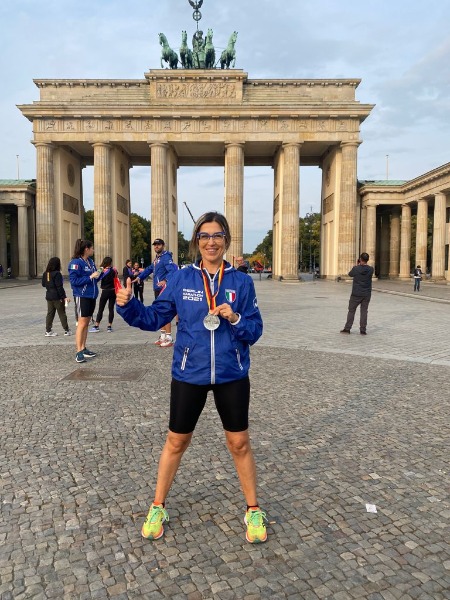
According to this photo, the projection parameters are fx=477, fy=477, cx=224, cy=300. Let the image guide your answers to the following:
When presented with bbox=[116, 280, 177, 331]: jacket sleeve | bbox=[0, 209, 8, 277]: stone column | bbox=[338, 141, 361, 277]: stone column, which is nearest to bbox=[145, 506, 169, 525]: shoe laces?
bbox=[116, 280, 177, 331]: jacket sleeve

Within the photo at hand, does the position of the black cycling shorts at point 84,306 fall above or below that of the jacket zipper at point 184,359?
below

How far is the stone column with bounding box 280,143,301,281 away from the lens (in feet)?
140

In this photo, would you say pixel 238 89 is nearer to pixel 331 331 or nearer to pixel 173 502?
pixel 331 331

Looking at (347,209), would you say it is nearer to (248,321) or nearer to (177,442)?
(248,321)

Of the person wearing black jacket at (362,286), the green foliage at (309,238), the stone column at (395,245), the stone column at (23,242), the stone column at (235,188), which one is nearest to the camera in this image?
the person wearing black jacket at (362,286)

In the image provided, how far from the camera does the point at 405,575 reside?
2613 millimetres

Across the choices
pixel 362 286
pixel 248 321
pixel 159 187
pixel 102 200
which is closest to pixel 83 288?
pixel 248 321

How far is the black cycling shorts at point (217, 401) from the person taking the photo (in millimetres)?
2861

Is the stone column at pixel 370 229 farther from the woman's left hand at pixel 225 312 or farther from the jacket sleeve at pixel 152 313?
the woman's left hand at pixel 225 312

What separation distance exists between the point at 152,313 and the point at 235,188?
41809mm

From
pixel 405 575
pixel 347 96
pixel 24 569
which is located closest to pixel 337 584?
pixel 405 575

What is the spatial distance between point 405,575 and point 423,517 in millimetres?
697

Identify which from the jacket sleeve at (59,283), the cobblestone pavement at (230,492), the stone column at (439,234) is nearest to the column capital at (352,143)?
the stone column at (439,234)

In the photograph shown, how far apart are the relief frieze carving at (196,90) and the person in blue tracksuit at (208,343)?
44207 mm
